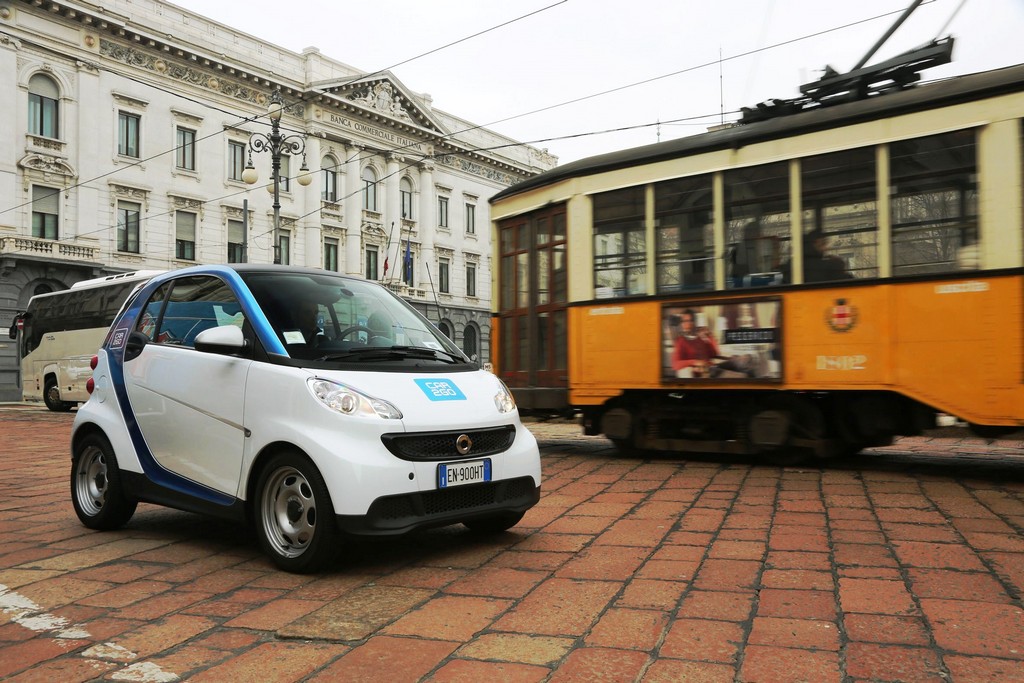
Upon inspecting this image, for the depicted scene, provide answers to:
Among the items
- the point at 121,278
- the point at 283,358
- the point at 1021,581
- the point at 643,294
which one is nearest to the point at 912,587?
the point at 1021,581

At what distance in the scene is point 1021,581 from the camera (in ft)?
13.5

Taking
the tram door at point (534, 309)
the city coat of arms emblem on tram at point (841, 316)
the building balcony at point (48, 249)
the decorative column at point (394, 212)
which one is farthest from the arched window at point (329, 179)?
the city coat of arms emblem on tram at point (841, 316)

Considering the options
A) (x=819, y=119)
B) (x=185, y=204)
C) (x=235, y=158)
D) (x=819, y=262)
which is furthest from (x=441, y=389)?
(x=235, y=158)

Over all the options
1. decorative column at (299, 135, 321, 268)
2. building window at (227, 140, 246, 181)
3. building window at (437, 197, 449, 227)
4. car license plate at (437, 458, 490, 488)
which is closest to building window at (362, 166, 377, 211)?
decorative column at (299, 135, 321, 268)

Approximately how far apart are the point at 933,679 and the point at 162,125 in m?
37.2

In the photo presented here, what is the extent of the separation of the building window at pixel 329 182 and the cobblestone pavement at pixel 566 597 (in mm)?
37476

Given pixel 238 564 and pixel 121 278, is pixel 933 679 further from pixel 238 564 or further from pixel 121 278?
pixel 121 278

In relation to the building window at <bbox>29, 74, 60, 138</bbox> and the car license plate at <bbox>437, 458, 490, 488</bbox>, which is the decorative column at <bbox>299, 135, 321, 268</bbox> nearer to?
the building window at <bbox>29, 74, 60, 138</bbox>

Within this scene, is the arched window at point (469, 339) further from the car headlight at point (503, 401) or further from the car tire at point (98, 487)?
the car headlight at point (503, 401)

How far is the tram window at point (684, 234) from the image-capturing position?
8977 millimetres

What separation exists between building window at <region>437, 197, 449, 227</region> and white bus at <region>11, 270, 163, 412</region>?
87.9 feet

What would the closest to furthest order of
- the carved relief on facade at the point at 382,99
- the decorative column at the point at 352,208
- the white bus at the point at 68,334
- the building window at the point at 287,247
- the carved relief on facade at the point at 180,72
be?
the white bus at the point at 68,334 → the carved relief on facade at the point at 180,72 → the building window at the point at 287,247 → the decorative column at the point at 352,208 → the carved relief on facade at the point at 382,99

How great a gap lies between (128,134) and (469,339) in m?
23.3

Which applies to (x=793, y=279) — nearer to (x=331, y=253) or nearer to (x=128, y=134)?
(x=128, y=134)
